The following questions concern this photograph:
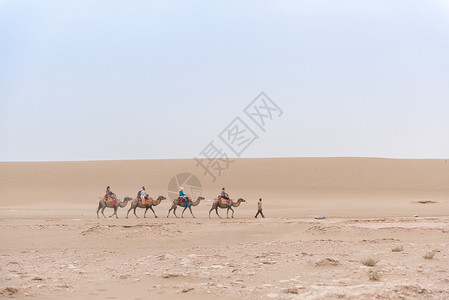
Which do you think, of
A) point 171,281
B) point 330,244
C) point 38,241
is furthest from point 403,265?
point 38,241

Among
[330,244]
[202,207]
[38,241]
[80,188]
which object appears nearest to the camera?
[330,244]

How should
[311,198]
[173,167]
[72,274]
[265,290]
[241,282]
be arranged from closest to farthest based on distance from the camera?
A: [265,290], [241,282], [72,274], [311,198], [173,167]

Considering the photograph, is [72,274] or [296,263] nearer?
[72,274]

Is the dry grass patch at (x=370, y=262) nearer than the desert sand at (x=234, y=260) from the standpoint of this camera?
No

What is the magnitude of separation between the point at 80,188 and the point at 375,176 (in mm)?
31309

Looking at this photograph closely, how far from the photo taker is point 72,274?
36.1 feet

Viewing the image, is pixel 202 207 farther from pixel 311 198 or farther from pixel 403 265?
pixel 403 265

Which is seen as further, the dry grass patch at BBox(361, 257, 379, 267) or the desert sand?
the dry grass patch at BBox(361, 257, 379, 267)

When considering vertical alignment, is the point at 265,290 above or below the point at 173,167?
below

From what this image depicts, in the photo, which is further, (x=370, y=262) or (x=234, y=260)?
(x=234, y=260)

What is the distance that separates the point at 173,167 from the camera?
209ft

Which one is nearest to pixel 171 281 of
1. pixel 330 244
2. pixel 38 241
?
pixel 330 244

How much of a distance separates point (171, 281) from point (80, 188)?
4425 cm

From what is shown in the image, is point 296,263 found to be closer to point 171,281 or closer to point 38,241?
point 171,281
